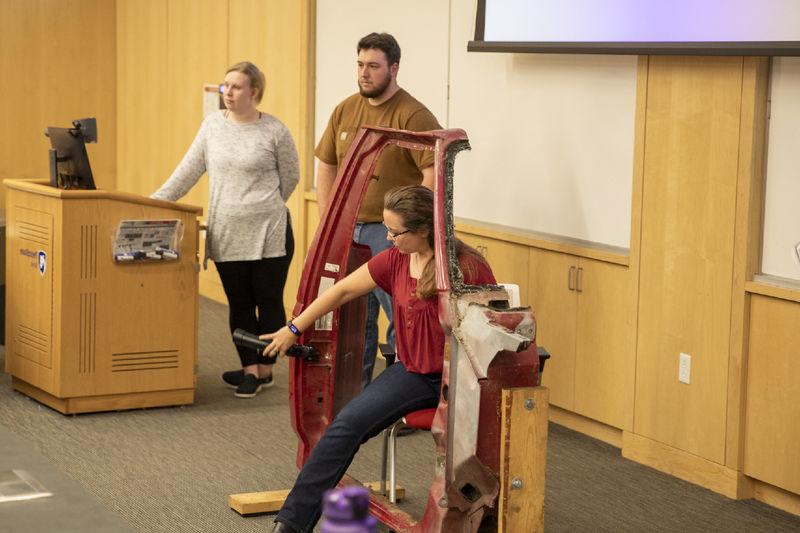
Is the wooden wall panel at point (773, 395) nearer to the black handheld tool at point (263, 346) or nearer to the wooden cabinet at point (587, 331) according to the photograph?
the wooden cabinet at point (587, 331)

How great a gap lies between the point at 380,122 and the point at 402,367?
1.53 metres

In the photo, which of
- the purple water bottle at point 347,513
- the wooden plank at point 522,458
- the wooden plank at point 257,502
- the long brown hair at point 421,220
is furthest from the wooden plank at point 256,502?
the purple water bottle at point 347,513

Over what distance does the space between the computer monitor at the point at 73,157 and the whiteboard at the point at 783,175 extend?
108 inches

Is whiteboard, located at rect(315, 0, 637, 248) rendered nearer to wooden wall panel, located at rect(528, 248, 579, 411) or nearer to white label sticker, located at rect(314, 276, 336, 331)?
wooden wall panel, located at rect(528, 248, 579, 411)

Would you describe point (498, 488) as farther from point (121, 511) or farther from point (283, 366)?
point (283, 366)

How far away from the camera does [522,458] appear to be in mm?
3275

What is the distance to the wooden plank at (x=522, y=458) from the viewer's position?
128 inches

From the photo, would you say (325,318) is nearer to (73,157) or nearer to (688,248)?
(688,248)

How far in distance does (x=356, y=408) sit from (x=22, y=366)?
2500 millimetres

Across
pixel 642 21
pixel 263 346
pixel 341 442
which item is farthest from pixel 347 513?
pixel 642 21

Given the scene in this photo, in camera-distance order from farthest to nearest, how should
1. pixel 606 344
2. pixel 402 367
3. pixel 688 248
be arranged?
1. pixel 606 344
2. pixel 688 248
3. pixel 402 367

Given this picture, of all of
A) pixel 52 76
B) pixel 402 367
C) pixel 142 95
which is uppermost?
pixel 52 76

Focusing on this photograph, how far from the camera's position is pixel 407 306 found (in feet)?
Result: 12.2

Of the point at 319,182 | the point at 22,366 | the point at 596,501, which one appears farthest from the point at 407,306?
the point at 22,366
